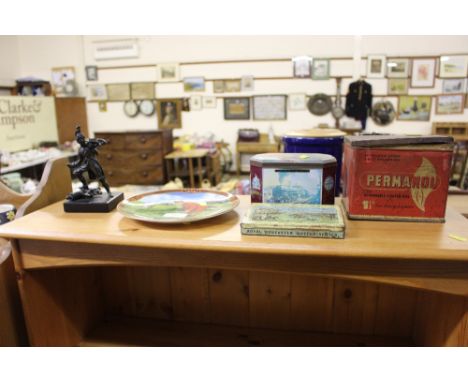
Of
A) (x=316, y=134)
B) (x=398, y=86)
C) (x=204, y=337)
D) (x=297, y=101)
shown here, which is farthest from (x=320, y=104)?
(x=204, y=337)

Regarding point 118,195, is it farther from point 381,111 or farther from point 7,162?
point 381,111

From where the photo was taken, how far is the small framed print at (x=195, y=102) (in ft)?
20.4

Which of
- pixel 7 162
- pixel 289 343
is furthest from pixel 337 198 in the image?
pixel 7 162

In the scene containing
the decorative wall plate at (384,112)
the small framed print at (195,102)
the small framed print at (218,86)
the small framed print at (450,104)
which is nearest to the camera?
the small framed print at (450,104)

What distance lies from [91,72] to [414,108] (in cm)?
535

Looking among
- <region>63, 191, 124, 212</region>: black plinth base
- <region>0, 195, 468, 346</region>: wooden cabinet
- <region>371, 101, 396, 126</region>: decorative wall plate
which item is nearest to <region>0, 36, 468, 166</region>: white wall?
<region>371, 101, 396, 126</region>: decorative wall plate

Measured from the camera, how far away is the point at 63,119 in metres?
6.00

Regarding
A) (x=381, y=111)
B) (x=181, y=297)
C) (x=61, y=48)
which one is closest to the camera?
(x=181, y=297)

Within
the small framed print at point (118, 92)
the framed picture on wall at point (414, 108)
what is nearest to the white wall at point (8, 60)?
the small framed print at point (118, 92)

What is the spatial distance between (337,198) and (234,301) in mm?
562

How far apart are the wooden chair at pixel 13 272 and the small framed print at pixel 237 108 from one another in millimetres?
4948

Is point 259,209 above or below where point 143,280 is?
above

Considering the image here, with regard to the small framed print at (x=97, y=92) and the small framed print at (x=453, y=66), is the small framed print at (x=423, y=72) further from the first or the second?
the small framed print at (x=97, y=92)

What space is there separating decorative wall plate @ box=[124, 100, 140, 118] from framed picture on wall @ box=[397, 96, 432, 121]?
431 cm
